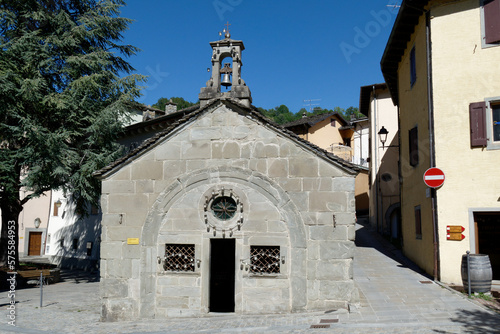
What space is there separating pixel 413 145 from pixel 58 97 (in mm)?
13798

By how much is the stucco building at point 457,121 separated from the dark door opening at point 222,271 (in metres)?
5.96

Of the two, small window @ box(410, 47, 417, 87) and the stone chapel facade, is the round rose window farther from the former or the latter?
small window @ box(410, 47, 417, 87)

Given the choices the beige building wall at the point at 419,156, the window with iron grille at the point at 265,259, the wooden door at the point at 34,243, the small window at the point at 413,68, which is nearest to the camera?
the window with iron grille at the point at 265,259

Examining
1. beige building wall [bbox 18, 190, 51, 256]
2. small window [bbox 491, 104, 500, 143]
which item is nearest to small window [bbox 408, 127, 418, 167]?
small window [bbox 491, 104, 500, 143]

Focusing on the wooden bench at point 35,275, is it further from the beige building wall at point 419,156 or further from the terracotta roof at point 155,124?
the beige building wall at point 419,156

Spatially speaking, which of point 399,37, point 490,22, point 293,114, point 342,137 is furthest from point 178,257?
point 293,114

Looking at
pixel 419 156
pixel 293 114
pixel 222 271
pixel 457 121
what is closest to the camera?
pixel 457 121

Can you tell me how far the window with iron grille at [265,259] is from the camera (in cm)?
1015

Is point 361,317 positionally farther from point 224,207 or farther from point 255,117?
point 255,117

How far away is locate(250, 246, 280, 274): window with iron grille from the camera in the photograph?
1015cm

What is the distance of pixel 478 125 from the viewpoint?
11.3m

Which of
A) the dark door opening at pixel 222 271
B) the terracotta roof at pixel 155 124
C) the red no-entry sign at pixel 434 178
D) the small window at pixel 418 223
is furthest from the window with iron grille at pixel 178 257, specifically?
the terracotta roof at pixel 155 124

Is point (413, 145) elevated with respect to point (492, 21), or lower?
lower

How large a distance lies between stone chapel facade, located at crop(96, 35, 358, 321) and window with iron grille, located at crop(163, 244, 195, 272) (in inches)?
1.0
